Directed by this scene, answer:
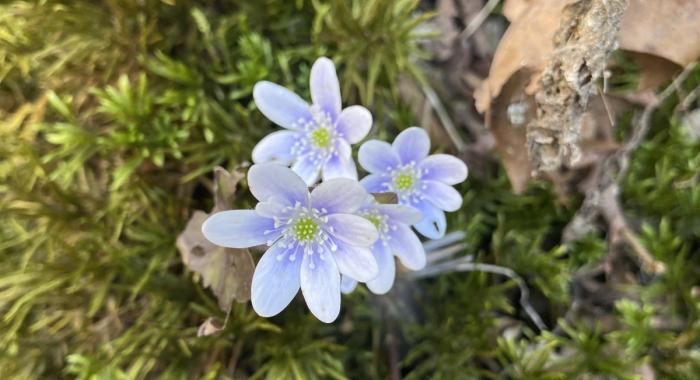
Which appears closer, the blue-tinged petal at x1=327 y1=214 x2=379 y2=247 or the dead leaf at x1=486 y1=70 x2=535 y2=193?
the blue-tinged petal at x1=327 y1=214 x2=379 y2=247

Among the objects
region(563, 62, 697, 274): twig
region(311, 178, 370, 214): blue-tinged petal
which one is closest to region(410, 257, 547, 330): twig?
region(563, 62, 697, 274): twig

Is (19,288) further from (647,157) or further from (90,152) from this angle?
(647,157)

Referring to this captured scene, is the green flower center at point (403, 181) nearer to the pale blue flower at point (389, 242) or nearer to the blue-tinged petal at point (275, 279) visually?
the pale blue flower at point (389, 242)

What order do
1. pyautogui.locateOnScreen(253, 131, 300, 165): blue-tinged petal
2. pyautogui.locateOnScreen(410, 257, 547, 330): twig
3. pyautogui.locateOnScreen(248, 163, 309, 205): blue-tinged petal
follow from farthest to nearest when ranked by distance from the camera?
1. pyautogui.locateOnScreen(410, 257, 547, 330): twig
2. pyautogui.locateOnScreen(253, 131, 300, 165): blue-tinged petal
3. pyautogui.locateOnScreen(248, 163, 309, 205): blue-tinged petal

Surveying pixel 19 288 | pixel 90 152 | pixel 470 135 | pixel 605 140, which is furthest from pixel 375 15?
pixel 19 288

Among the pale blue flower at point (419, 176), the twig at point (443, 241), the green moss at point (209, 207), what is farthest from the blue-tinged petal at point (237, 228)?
the twig at point (443, 241)

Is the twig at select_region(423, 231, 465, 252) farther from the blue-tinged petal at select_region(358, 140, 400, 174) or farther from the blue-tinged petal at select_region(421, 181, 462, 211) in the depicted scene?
the blue-tinged petal at select_region(358, 140, 400, 174)

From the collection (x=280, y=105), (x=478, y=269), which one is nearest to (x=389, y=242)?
(x=280, y=105)
